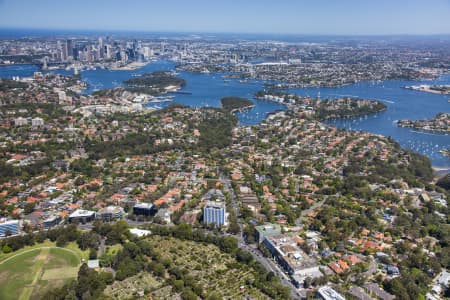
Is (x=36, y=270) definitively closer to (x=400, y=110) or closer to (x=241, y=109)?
(x=241, y=109)

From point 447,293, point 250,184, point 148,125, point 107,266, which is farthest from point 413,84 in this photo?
point 107,266

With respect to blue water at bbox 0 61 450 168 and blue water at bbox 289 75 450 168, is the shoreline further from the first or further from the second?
blue water at bbox 289 75 450 168

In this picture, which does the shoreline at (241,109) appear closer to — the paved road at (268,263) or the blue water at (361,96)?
the blue water at (361,96)

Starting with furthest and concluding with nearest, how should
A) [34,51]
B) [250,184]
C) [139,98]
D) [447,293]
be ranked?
[34,51], [139,98], [250,184], [447,293]

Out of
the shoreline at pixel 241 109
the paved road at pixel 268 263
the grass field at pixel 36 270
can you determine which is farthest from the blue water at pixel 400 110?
the grass field at pixel 36 270

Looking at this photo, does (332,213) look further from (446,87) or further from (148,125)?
(446,87)
